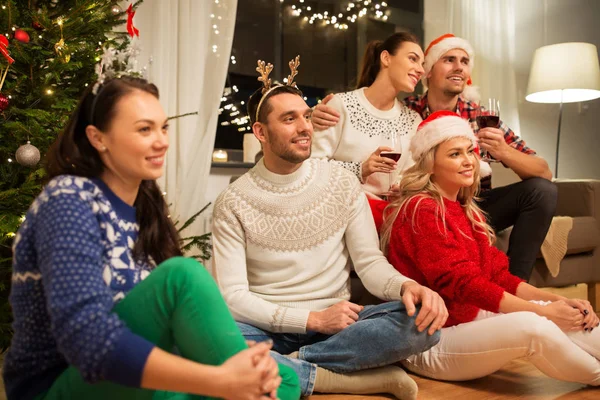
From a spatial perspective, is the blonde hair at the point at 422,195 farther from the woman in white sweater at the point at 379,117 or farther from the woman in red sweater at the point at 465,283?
the woman in white sweater at the point at 379,117

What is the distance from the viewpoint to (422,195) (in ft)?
7.23

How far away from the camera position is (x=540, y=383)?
2123 mm

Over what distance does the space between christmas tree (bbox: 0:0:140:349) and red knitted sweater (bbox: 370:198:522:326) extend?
1277mm

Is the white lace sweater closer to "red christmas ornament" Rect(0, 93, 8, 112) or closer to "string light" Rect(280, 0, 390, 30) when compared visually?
"red christmas ornament" Rect(0, 93, 8, 112)

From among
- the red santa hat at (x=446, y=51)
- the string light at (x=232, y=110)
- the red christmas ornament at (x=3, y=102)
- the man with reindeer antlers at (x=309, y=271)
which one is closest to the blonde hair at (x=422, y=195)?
the man with reindeer antlers at (x=309, y=271)

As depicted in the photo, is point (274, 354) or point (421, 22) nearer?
point (274, 354)

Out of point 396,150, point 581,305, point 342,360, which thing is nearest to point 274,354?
point 342,360

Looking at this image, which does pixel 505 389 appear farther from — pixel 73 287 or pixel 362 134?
pixel 73 287

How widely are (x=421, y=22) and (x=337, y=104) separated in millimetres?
2817

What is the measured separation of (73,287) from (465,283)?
1.35 metres

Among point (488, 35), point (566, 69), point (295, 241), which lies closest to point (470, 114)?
point (295, 241)

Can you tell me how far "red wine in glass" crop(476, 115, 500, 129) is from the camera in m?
2.46

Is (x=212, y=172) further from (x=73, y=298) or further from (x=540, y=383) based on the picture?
(x=73, y=298)

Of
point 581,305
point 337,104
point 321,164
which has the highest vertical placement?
point 337,104
